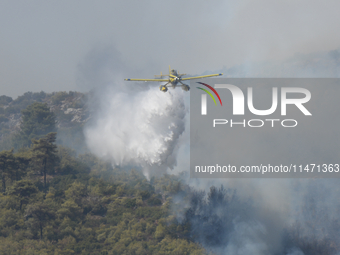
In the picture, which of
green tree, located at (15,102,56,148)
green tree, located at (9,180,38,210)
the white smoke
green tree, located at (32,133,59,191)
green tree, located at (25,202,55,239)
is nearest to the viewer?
green tree, located at (25,202,55,239)

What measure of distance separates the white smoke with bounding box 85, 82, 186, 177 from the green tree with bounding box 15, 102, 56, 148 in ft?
134

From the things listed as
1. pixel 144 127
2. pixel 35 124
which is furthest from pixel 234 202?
pixel 35 124

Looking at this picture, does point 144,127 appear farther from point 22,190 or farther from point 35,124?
point 35,124

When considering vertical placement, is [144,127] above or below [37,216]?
above

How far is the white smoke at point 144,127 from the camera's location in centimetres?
7731

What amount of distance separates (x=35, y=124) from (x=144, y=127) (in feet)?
242

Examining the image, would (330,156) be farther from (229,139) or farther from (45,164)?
(45,164)

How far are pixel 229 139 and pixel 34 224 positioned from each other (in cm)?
6674

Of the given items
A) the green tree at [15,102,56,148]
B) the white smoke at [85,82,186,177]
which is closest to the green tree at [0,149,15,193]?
the white smoke at [85,82,186,177]

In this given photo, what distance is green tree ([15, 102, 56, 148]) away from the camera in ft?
445

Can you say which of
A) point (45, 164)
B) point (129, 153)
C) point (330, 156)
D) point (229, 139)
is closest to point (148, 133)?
point (129, 153)

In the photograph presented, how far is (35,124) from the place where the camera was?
140m

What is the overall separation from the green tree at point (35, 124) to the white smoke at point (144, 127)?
40932mm

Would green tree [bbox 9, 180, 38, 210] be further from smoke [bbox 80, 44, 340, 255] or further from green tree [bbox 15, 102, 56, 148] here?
green tree [bbox 15, 102, 56, 148]
